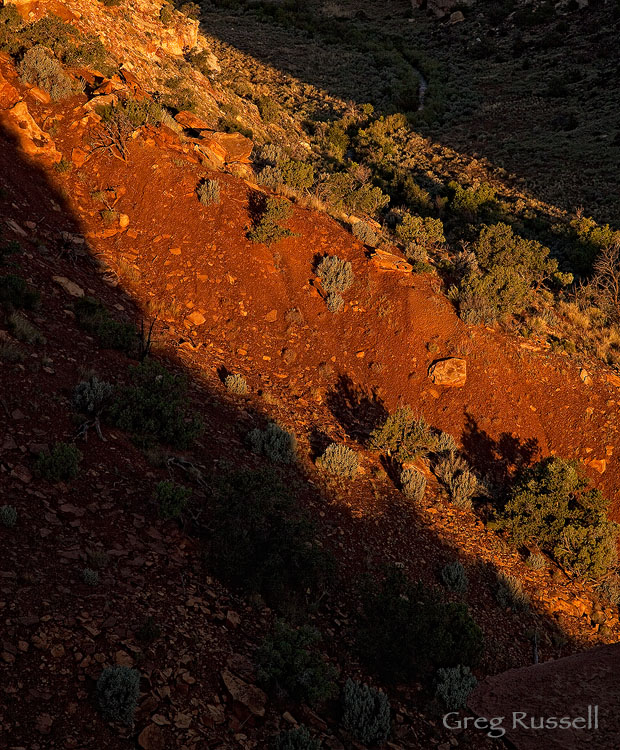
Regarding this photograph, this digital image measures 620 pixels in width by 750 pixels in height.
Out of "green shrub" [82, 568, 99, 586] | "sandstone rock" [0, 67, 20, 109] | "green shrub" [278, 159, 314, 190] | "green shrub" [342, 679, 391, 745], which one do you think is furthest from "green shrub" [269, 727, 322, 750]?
"sandstone rock" [0, 67, 20, 109]

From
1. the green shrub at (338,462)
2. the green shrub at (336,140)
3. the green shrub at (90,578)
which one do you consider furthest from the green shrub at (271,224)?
the green shrub at (336,140)

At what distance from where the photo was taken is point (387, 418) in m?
13.4

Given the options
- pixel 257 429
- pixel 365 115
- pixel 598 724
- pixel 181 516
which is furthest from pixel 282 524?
pixel 365 115

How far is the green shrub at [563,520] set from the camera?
450 inches

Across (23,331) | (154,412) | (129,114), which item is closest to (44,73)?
(129,114)

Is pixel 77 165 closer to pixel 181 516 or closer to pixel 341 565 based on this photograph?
pixel 181 516

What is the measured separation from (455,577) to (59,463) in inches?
292

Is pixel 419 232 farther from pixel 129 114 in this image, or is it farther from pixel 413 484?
pixel 129 114

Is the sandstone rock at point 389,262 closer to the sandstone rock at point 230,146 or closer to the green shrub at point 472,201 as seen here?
the sandstone rock at point 230,146

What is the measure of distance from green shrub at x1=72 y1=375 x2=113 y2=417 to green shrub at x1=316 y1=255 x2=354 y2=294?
26.6 feet

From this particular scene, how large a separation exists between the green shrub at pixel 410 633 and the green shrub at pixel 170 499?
10.7ft

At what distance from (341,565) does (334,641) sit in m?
1.63

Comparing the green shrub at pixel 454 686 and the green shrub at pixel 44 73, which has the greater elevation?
the green shrub at pixel 44 73

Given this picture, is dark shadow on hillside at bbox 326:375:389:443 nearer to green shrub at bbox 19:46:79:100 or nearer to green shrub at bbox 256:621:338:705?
green shrub at bbox 256:621:338:705
